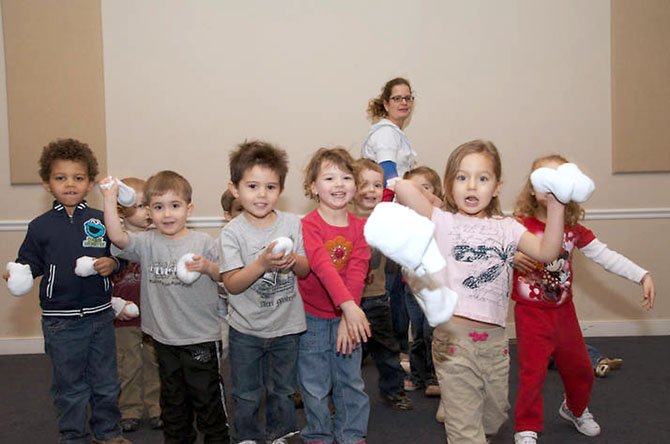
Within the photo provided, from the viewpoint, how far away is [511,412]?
3516 millimetres

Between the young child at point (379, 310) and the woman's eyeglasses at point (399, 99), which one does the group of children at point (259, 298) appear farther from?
the woman's eyeglasses at point (399, 99)

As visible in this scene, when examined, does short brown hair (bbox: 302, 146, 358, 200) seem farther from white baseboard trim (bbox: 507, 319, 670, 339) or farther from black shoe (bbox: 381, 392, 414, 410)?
white baseboard trim (bbox: 507, 319, 670, 339)

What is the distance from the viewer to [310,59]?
507 cm

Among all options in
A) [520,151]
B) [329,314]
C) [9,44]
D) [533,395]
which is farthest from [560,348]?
[9,44]

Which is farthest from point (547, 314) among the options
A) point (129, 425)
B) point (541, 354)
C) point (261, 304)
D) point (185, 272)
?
point (129, 425)

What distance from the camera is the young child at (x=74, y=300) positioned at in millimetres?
2854

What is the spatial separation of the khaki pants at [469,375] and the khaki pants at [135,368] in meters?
1.69

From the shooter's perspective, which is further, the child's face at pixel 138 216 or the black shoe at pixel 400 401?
the black shoe at pixel 400 401

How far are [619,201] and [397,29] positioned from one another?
2.26 m

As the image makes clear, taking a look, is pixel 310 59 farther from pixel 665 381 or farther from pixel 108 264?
Answer: pixel 665 381

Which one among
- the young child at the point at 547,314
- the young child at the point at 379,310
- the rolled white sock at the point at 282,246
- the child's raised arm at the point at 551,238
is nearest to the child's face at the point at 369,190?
the young child at the point at 379,310

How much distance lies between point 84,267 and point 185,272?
1.77ft

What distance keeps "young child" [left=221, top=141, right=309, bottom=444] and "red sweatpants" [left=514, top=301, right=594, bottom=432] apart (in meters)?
1.02

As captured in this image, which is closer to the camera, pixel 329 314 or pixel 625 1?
pixel 329 314
